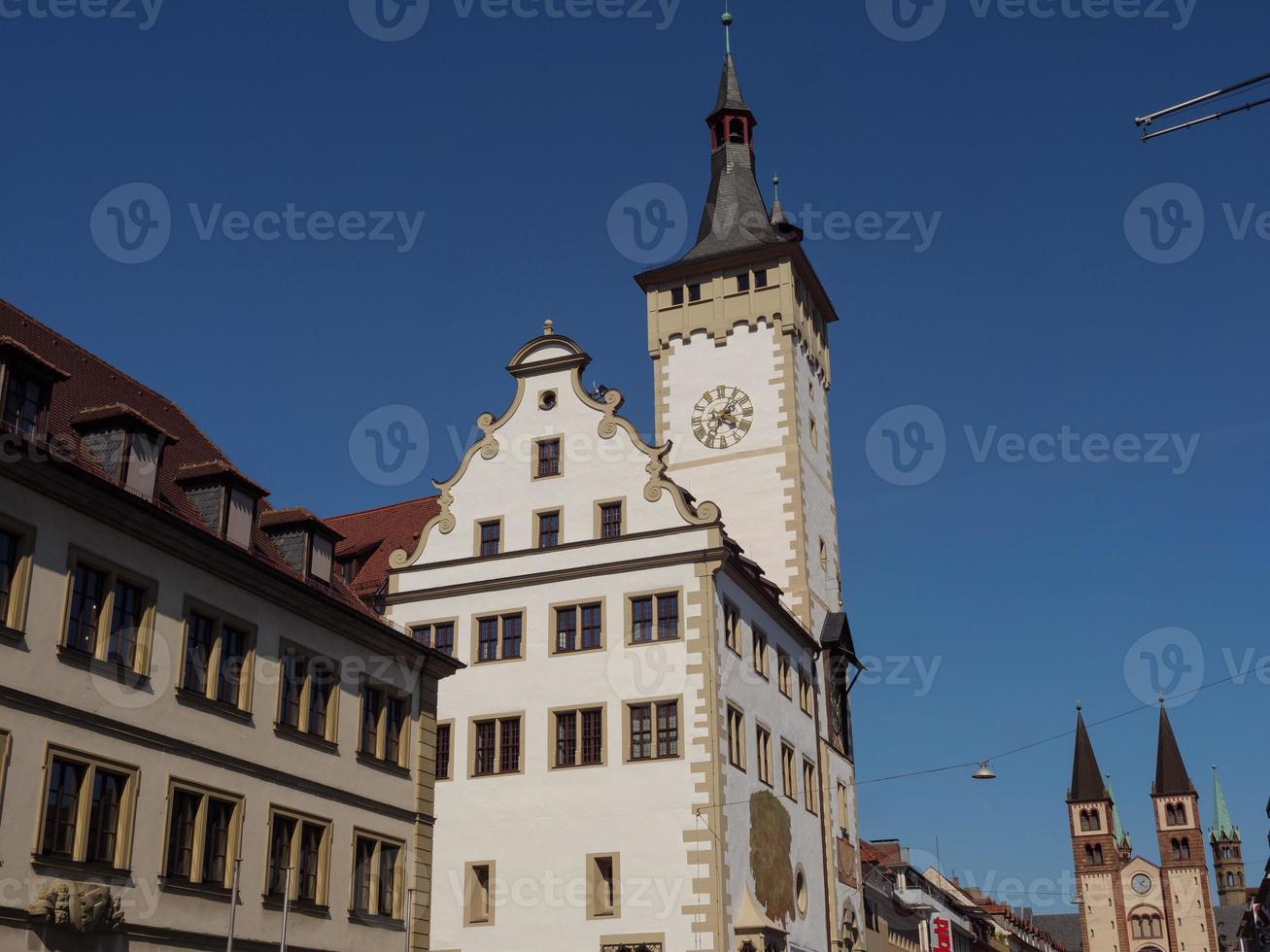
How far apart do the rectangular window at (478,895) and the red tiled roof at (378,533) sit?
10269 millimetres

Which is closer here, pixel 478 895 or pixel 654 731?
pixel 654 731

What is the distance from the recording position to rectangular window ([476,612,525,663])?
44.4 m

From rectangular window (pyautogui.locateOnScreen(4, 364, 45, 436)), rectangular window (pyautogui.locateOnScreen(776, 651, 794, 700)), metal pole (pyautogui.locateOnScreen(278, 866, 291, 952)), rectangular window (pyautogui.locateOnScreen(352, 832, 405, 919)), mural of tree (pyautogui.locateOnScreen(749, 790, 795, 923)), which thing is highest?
rectangular window (pyautogui.locateOnScreen(776, 651, 794, 700))

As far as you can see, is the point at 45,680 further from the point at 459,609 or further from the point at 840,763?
the point at 840,763

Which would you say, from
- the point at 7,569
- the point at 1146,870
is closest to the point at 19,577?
the point at 7,569

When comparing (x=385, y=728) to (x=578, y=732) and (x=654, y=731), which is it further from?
(x=654, y=731)

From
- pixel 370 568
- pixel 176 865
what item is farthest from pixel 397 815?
pixel 370 568

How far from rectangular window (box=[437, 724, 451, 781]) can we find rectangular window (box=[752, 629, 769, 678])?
9.47 m

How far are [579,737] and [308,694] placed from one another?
13383 mm

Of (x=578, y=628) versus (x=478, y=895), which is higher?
(x=578, y=628)

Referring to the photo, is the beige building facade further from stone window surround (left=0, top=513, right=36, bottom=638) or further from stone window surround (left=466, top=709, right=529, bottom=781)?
stone window surround (left=466, top=709, right=529, bottom=781)

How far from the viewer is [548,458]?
150 feet

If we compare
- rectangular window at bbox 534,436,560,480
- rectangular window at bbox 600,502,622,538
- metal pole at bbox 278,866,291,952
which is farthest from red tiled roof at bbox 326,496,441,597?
metal pole at bbox 278,866,291,952

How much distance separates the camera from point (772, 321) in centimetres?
5547
